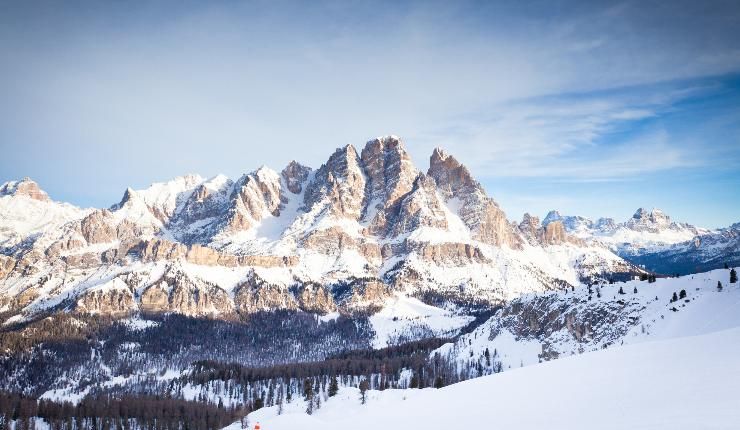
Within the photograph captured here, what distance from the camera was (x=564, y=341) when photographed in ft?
420

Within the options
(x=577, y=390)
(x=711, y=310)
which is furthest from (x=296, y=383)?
(x=577, y=390)

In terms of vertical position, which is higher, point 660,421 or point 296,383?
point 660,421

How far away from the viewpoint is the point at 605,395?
92.6ft

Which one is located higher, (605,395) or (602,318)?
(605,395)

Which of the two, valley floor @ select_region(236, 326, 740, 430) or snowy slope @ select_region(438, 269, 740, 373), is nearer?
valley floor @ select_region(236, 326, 740, 430)

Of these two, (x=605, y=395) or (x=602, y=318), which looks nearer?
(x=605, y=395)

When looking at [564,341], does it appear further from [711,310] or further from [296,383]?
[296,383]

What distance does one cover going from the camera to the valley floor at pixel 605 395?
22062mm

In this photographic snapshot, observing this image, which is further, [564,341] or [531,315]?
[531,315]

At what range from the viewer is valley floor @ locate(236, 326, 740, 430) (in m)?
22.1

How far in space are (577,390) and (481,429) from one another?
735cm

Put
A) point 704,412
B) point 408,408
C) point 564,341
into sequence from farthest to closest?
1. point 564,341
2. point 408,408
3. point 704,412

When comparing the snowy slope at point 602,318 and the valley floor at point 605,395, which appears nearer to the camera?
the valley floor at point 605,395

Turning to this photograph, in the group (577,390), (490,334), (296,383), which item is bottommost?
(296,383)
